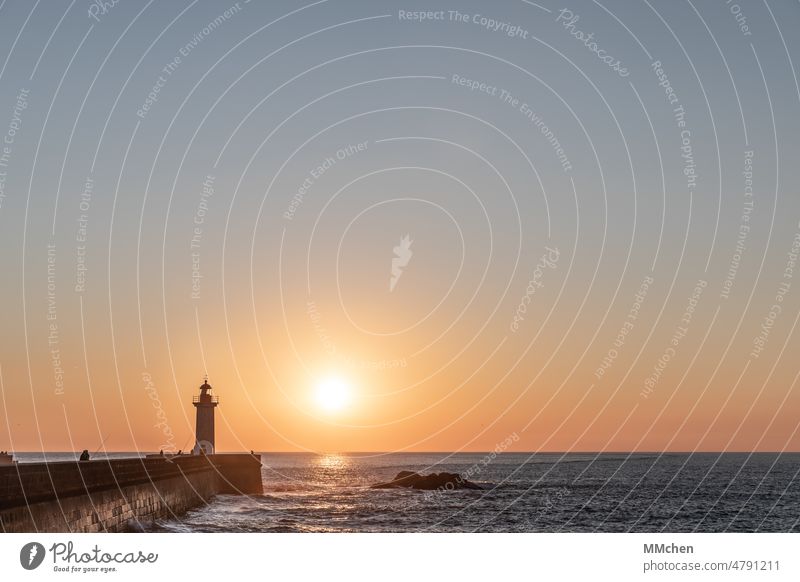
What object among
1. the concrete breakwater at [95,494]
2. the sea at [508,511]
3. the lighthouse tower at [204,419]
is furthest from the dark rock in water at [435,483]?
the concrete breakwater at [95,494]

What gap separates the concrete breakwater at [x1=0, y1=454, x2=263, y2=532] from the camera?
24125 millimetres

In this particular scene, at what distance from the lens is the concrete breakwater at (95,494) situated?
24.1 meters

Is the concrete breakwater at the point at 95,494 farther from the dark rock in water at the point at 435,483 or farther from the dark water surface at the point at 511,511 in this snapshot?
the dark rock in water at the point at 435,483

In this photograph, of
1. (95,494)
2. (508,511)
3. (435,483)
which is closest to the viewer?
(95,494)

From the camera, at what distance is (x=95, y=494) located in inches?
1229

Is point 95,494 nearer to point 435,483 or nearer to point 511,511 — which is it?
point 511,511

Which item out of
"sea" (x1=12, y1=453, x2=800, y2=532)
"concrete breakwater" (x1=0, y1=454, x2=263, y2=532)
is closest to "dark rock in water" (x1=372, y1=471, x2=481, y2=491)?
"sea" (x1=12, y1=453, x2=800, y2=532)

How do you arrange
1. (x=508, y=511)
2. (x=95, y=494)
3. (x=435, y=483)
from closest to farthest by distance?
(x=95, y=494)
(x=508, y=511)
(x=435, y=483)

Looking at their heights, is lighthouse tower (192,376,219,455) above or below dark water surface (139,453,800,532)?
above

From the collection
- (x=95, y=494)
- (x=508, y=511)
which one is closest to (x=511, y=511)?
(x=508, y=511)

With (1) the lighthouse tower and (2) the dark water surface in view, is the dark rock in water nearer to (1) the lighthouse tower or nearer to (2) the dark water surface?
(2) the dark water surface
